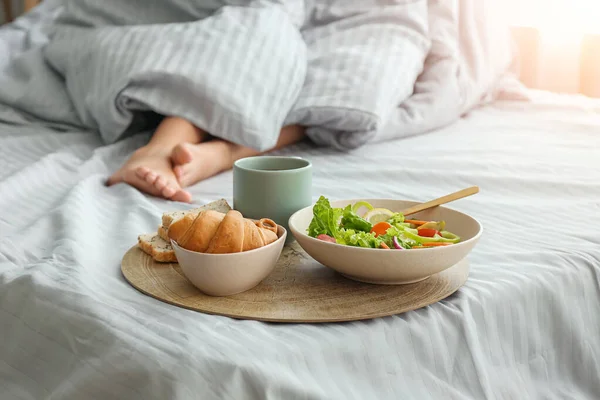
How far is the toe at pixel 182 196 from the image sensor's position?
3.54 ft

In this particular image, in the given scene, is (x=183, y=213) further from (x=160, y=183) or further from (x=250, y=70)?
(x=250, y=70)

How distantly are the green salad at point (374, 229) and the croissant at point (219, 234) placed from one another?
0.24 ft

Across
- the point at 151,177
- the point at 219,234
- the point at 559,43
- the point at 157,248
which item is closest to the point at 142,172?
the point at 151,177

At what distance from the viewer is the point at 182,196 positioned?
108 cm

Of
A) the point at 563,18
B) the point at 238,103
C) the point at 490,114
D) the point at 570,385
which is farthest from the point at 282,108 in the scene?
the point at 563,18

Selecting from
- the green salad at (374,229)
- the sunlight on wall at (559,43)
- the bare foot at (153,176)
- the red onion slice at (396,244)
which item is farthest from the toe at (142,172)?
the sunlight on wall at (559,43)

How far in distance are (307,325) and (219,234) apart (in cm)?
12

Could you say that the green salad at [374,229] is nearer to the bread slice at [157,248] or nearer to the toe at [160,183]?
the bread slice at [157,248]

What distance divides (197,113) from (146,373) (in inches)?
32.6

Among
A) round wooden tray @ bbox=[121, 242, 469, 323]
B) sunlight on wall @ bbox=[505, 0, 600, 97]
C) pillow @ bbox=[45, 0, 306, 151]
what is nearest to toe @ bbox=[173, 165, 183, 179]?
pillow @ bbox=[45, 0, 306, 151]

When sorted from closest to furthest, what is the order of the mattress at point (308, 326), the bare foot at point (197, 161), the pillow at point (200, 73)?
the mattress at point (308, 326)
the bare foot at point (197, 161)
the pillow at point (200, 73)

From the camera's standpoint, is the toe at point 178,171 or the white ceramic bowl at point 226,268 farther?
the toe at point 178,171

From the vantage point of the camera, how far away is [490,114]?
178 centimetres

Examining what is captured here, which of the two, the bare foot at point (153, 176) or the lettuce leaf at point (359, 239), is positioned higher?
the lettuce leaf at point (359, 239)
